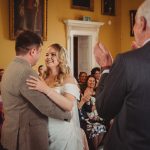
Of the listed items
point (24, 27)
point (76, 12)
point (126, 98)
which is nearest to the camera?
point (126, 98)

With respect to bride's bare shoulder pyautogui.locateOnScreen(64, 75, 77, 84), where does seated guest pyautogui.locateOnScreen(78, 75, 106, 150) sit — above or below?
below

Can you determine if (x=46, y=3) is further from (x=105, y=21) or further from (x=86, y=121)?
(x=86, y=121)

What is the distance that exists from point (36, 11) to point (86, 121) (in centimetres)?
317

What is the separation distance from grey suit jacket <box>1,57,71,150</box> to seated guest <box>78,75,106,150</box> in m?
2.52

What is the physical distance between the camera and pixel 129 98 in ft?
4.63

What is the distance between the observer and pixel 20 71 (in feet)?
7.01

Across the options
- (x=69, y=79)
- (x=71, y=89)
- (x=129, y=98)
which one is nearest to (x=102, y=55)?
(x=129, y=98)

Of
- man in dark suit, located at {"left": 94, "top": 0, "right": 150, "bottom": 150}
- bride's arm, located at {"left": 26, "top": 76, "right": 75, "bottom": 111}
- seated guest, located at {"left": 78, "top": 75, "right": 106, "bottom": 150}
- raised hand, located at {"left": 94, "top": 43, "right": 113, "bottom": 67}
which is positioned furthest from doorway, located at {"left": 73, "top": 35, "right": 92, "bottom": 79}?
man in dark suit, located at {"left": 94, "top": 0, "right": 150, "bottom": 150}

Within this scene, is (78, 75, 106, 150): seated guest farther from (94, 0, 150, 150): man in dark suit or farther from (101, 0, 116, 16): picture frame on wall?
(101, 0, 116, 16): picture frame on wall

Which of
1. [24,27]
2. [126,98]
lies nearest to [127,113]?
[126,98]

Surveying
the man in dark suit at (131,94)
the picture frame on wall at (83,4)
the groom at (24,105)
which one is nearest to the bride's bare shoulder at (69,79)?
the groom at (24,105)

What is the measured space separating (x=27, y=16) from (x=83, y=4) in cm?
186

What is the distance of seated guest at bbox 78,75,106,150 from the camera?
4.70 m

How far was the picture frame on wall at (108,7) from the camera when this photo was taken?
29.2 ft
